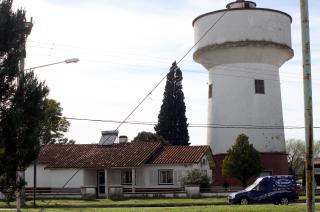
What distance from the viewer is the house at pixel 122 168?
45.5m

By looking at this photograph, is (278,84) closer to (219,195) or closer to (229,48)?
(229,48)

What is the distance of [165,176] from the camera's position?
46.2 m

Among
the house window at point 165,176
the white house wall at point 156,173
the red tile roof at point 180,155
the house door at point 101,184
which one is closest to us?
the white house wall at point 156,173

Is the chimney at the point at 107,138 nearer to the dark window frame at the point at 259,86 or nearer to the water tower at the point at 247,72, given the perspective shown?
the water tower at the point at 247,72

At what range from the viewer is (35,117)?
608 inches

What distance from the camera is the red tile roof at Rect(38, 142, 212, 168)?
46.0 meters

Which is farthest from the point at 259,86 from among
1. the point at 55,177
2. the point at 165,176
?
the point at 55,177

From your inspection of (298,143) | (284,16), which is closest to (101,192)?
(284,16)

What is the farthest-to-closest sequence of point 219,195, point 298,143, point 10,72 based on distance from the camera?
point 298,143
point 219,195
point 10,72

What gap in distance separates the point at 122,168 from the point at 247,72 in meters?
12.5

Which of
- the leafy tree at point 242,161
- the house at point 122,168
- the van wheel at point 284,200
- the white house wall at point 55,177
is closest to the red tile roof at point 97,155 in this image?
the house at point 122,168

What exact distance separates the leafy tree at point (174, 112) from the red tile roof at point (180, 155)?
691 inches

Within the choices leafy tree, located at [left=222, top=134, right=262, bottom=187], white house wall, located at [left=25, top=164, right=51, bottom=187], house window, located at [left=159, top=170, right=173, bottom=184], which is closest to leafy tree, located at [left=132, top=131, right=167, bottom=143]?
house window, located at [left=159, top=170, right=173, bottom=184]

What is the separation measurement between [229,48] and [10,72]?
33366mm
